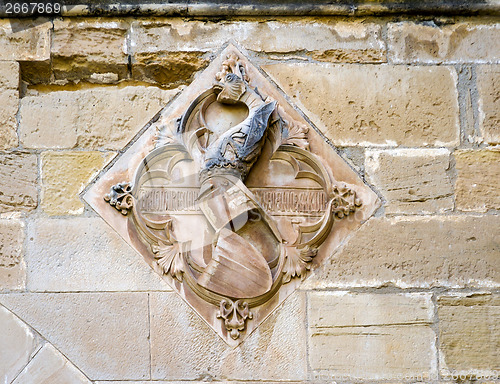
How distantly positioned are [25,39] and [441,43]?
217cm

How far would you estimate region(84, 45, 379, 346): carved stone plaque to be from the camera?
149 inches

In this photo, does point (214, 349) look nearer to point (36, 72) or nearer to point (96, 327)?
point (96, 327)

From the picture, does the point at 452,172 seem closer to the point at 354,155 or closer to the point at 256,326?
the point at 354,155

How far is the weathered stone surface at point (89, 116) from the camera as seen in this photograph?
13.3 feet

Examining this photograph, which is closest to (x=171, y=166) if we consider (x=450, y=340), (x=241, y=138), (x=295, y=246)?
(x=241, y=138)

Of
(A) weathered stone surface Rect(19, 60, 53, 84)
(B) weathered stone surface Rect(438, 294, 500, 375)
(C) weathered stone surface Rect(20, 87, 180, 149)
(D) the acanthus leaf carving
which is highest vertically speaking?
(A) weathered stone surface Rect(19, 60, 53, 84)

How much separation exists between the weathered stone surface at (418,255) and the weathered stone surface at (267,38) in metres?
0.92

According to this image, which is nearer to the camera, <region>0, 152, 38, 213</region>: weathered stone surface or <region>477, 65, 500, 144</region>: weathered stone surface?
<region>0, 152, 38, 213</region>: weathered stone surface

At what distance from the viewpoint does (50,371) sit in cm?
370

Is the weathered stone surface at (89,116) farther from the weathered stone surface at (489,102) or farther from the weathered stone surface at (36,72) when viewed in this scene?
the weathered stone surface at (489,102)

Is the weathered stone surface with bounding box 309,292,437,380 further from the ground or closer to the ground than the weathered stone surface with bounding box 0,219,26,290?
closer to the ground

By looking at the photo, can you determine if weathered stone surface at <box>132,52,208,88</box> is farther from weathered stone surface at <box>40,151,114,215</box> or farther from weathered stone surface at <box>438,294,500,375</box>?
weathered stone surface at <box>438,294,500,375</box>

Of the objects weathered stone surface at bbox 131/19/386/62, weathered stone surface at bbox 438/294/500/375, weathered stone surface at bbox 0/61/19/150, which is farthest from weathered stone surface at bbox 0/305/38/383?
weathered stone surface at bbox 438/294/500/375

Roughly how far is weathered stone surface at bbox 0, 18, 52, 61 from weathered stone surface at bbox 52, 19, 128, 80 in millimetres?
51
